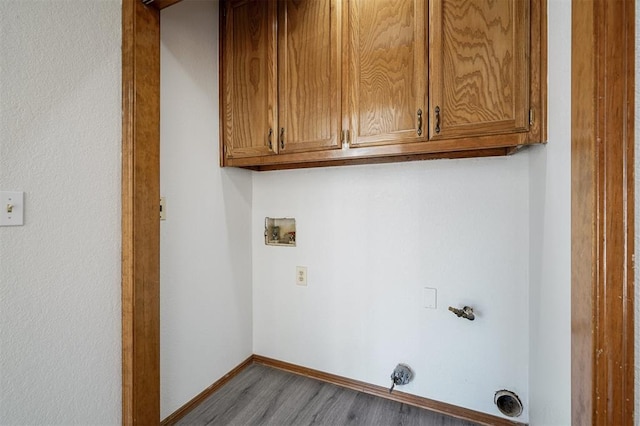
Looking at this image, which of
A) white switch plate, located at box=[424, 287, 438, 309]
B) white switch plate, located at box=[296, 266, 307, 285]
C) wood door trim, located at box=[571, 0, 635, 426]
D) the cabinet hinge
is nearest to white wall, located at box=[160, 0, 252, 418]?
white switch plate, located at box=[296, 266, 307, 285]

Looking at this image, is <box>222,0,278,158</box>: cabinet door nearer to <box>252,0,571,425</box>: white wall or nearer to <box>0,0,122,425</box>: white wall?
<box>252,0,571,425</box>: white wall

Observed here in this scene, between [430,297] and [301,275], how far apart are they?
807 millimetres

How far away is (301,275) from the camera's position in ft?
6.08

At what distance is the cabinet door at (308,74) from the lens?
53.9 inches

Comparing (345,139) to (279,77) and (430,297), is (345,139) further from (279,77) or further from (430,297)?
(430,297)

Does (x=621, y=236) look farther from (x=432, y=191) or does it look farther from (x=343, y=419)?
(x=343, y=419)

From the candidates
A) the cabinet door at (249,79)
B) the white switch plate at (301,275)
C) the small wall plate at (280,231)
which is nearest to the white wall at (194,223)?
the cabinet door at (249,79)

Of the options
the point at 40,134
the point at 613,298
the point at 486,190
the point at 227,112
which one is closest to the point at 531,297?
the point at 486,190

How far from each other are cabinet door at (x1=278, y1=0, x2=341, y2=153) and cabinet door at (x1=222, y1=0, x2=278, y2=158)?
0.20ft

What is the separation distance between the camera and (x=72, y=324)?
3.21 ft

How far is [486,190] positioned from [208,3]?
6.13 ft

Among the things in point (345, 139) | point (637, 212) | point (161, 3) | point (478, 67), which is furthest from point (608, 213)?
point (161, 3)

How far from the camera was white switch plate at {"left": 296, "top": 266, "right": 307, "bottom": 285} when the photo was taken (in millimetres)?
1843

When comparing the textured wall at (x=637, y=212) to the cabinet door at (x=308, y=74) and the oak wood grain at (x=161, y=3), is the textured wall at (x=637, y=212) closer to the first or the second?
the cabinet door at (x=308, y=74)
